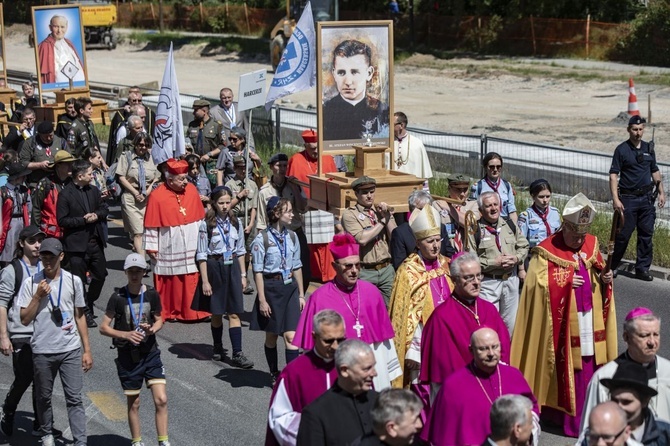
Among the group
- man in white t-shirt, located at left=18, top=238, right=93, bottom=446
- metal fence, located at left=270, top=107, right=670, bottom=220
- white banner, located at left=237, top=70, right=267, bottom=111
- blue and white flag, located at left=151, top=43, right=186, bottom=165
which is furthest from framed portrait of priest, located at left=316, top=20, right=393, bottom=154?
man in white t-shirt, located at left=18, top=238, right=93, bottom=446

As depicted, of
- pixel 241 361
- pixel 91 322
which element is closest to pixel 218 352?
pixel 241 361

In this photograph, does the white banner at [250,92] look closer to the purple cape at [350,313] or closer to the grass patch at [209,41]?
the purple cape at [350,313]

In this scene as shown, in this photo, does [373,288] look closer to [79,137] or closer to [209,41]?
[79,137]

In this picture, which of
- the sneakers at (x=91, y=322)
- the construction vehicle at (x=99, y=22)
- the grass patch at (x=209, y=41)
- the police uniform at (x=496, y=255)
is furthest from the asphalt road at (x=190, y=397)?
the construction vehicle at (x=99, y=22)

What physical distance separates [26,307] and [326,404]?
11.1 ft

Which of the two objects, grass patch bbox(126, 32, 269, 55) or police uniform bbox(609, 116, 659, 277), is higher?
police uniform bbox(609, 116, 659, 277)

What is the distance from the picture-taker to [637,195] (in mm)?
14023

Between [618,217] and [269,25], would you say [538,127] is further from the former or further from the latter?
[269,25]

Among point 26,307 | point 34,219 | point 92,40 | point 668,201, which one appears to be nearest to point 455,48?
point 92,40

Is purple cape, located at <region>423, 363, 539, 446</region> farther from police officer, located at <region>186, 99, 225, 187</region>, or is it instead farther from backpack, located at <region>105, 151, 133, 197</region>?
police officer, located at <region>186, 99, 225, 187</region>

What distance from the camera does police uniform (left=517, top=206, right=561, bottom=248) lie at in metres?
11.6

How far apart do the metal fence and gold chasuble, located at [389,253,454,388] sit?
25.1ft

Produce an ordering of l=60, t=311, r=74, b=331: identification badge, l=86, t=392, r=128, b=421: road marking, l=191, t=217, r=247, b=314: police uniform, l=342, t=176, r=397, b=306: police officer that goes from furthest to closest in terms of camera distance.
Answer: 1. l=191, t=217, r=247, b=314: police uniform
2. l=342, t=176, r=397, b=306: police officer
3. l=86, t=392, r=128, b=421: road marking
4. l=60, t=311, r=74, b=331: identification badge

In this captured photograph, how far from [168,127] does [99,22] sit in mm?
43939
